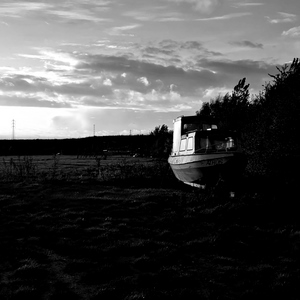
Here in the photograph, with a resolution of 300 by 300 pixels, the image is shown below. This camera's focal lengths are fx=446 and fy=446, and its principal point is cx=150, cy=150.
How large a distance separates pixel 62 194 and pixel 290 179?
1018 cm

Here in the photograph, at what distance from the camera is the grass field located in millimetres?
8656

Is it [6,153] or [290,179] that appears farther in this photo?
[6,153]

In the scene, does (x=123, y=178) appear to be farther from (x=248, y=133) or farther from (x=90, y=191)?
(x=248, y=133)

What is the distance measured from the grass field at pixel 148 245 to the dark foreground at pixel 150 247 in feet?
0.08

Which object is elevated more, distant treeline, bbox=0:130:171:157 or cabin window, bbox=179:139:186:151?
cabin window, bbox=179:139:186:151

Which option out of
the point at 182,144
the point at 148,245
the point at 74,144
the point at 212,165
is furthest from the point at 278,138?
the point at 74,144

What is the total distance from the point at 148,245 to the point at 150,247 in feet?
0.43

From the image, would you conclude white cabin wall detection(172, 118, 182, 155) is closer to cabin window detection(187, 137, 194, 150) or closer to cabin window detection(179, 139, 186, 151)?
cabin window detection(179, 139, 186, 151)

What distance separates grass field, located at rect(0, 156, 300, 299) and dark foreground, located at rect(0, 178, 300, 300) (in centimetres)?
2

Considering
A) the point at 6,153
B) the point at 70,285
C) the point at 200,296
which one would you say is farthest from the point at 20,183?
the point at 6,153

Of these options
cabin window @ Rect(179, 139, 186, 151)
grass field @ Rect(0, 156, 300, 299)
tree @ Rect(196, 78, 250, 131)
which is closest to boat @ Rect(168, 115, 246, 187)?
cabin window @ Rect(179, 139, 186, 151)

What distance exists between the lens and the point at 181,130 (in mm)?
25016

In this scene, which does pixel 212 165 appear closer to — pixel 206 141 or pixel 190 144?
pixel 206 141

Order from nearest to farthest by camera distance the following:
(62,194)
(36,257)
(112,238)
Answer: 1. (36,257)
2. (112,238)
3. (62,194)
